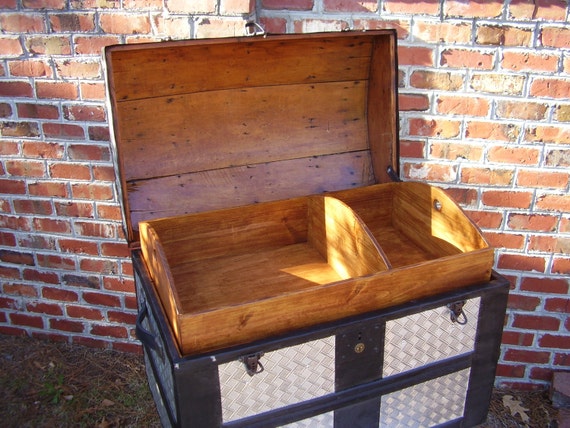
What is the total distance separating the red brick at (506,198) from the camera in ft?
7.79

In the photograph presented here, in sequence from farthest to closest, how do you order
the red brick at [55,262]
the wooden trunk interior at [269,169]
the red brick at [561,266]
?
the red brick at [55,262]
the red brick at [561,266]
the wooden trunk interior at [269,169]

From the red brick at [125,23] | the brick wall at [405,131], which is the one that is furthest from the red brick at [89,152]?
the red brick at [125,23]

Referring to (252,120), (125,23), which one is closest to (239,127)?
(252,120)

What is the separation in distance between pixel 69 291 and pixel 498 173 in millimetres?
1991

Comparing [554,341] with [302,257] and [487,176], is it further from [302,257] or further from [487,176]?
[302,257]

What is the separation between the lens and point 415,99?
7.51 ft

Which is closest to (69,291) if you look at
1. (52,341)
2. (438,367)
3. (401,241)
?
(52,341)

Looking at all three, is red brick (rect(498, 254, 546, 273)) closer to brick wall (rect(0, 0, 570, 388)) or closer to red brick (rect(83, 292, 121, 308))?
brick wall (rect(0, 0, 570, 388))

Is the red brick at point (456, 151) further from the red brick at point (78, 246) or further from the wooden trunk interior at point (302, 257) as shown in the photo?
the red brick at point (78, 246)

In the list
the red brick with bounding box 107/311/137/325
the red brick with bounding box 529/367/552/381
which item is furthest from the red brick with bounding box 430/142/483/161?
the red brick with bounding box 107/311/137/325

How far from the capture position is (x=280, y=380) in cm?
159

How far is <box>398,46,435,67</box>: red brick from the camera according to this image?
87.0 inches

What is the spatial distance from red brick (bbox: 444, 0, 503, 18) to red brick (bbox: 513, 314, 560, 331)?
1300 mm

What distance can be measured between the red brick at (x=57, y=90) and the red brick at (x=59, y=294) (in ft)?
3.04
